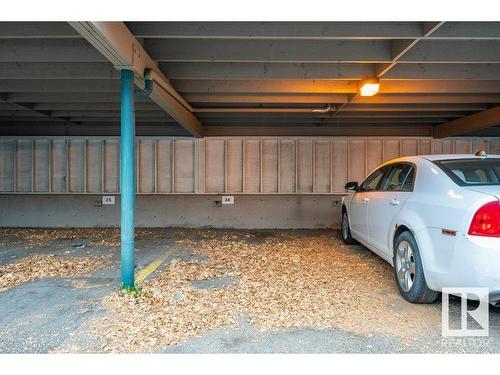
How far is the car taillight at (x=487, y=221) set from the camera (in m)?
2.51

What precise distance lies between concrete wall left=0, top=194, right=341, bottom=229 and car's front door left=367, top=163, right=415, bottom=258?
414cm

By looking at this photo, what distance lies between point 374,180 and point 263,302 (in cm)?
285

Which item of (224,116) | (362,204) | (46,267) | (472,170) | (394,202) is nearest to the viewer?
→ (472,170)

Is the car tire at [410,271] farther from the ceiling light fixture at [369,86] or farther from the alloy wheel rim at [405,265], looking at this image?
the ceiling light fixture at [369,86]

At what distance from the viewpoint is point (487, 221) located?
Result: 2.54 m

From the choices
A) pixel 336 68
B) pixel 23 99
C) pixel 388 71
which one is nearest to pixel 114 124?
pixel 23 99

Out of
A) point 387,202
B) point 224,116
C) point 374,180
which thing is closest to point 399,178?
point 387,202

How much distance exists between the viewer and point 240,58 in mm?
4344

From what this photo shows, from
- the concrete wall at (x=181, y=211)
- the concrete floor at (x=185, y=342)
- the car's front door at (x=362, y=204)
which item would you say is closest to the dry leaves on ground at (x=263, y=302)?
the concrete floor at (x=185, y=342)

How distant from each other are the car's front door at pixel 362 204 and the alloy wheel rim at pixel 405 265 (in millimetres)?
1290

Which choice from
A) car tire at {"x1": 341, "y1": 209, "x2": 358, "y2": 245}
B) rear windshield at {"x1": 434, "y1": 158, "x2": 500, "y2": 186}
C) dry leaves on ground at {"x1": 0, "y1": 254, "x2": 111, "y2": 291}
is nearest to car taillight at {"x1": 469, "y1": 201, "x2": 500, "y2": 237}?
rear windshield at {"x1": 434, "y1": 158, "x2": 500, "y2": 186}

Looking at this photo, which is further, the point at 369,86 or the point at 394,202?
the point at 369,86

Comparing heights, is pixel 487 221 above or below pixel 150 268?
above

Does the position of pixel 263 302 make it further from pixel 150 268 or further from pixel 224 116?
pixel 224 116
